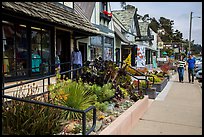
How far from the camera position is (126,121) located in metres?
4.67

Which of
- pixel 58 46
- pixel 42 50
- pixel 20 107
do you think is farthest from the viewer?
pixel 58 46

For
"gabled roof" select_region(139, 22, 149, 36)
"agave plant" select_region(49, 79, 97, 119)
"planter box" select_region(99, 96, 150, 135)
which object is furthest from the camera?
"gabled roof" select_region(139, 22, 149, 36)

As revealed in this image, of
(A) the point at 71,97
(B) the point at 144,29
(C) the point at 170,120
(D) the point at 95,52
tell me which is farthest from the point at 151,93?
(B) the point at 144,29

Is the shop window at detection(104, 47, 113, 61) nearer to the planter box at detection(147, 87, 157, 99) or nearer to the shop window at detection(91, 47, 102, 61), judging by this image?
the shop window at detection(91, 47, 102, 61)

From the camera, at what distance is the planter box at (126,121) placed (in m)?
3.91

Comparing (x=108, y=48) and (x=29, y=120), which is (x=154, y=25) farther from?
(x=29, y=120)

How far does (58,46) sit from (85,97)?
588 cm

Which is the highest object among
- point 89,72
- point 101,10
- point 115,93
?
point 101,10

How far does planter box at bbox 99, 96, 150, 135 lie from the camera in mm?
3906

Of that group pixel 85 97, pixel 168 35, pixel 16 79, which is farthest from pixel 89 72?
pixel 168 35

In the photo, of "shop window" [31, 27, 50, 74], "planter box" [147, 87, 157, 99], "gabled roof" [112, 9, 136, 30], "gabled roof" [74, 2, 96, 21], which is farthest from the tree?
"shop window" [31, 27, 50, 74]

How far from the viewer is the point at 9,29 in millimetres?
6848

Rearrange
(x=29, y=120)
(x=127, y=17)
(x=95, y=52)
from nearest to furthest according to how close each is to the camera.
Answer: (x=29, y=120) → (x=95, y=52) → (x=127, y=17)

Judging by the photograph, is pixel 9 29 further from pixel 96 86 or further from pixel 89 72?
pixel 96 86
